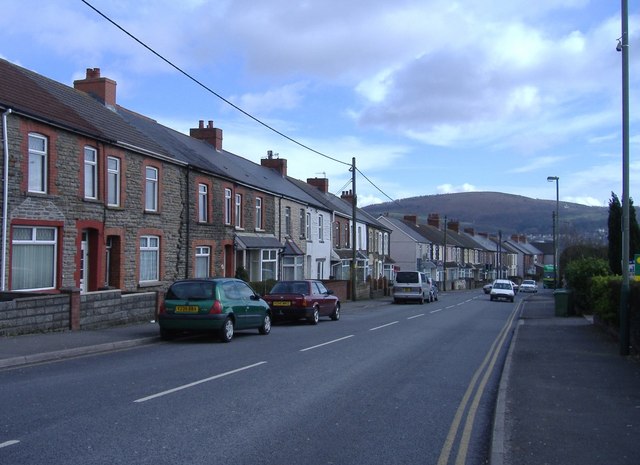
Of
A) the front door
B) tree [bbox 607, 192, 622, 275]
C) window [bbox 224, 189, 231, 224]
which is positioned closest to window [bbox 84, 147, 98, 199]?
the front door

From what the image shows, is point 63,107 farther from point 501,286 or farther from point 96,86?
point 501,286

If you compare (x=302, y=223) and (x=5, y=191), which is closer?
(x=5, y=191)

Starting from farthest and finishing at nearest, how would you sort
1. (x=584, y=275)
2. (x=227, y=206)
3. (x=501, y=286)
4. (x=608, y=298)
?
(x=501, y=286) → (x=227, y=206) → (x=584, y=275) → (x=608, y=298)

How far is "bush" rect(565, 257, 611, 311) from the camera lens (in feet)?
88.3

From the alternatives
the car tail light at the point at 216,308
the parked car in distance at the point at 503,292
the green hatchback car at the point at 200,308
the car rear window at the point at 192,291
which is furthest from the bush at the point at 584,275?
the parked car in distance at the point at 503,292

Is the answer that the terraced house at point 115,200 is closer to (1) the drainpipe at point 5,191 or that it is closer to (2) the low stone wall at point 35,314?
(1) the drainpipe at point 5,191

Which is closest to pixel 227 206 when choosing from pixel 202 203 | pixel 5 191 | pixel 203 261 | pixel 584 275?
pixel 202 203

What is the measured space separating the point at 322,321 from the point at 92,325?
10084 mm

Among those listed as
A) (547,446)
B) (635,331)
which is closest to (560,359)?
(635,331)

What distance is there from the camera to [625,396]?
9258 millimetres

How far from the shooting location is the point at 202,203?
2822cm

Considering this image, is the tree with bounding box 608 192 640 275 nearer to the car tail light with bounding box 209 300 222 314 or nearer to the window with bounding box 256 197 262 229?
the window with bounding box 256 197 262 229

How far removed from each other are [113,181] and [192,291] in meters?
7.90

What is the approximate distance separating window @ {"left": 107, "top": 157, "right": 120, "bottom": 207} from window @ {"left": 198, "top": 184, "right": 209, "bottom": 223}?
5788 millimetres
